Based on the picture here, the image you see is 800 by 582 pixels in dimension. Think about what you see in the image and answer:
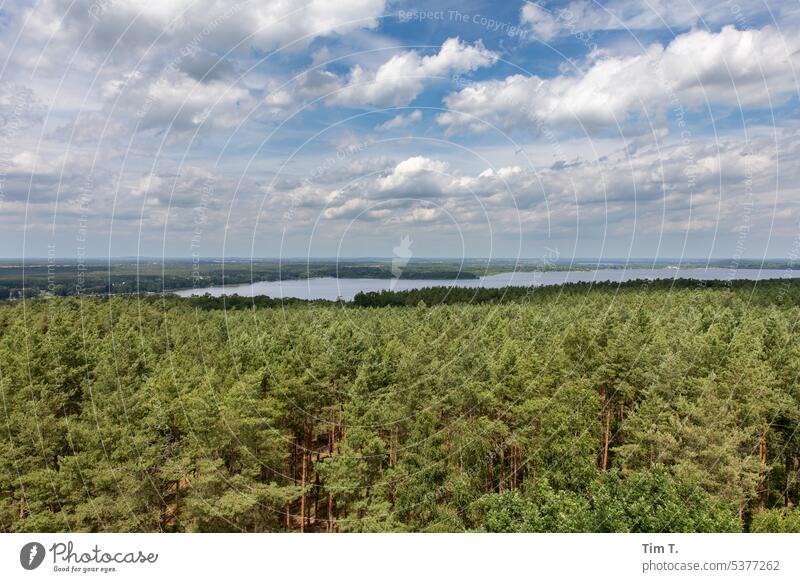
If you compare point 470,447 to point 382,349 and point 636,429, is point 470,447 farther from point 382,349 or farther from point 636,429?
point 382,349

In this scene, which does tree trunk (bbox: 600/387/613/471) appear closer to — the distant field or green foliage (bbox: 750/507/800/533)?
green foliage (bbox: 750/507/800/533)

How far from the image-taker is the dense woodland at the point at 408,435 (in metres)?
20.1

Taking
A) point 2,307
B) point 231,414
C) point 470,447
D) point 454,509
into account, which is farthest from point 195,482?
point 2,307

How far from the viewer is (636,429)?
2745 centimetres

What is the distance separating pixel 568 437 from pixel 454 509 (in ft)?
22.1
